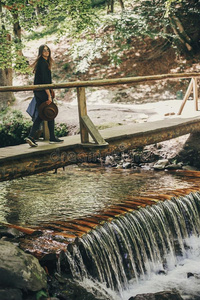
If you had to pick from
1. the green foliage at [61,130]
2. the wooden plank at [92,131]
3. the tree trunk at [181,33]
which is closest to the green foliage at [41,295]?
the wooden plank at [92,131]

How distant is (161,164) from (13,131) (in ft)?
17.0

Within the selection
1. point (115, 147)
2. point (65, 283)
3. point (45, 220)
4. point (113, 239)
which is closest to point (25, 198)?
point (45, 220)

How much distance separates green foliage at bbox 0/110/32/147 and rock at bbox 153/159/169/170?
4603 mm

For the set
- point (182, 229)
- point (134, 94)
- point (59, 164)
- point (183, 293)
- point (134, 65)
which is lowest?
point (183, 293)

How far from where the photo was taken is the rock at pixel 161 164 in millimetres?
10914

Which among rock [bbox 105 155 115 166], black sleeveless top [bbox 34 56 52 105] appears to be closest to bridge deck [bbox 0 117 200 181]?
black sleeveless top [bbox 34 56 52 105]

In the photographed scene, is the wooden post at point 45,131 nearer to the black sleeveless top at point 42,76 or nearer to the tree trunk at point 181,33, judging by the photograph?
the black sleeveless top at point 42,76

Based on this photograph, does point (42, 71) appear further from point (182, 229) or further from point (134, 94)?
point (134, 94)

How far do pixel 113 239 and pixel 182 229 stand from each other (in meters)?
1.80

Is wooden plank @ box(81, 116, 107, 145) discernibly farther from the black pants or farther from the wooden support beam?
the wooden support beam

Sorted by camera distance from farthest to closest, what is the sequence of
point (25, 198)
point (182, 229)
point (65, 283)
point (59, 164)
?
point (25, 198) < point (182, 229) < point (59, 164) < point (65, 283)

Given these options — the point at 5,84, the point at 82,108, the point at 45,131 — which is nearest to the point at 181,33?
the point at 5,84

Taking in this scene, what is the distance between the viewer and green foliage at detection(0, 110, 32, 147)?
13070 mm

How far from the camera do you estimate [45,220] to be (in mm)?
7070
